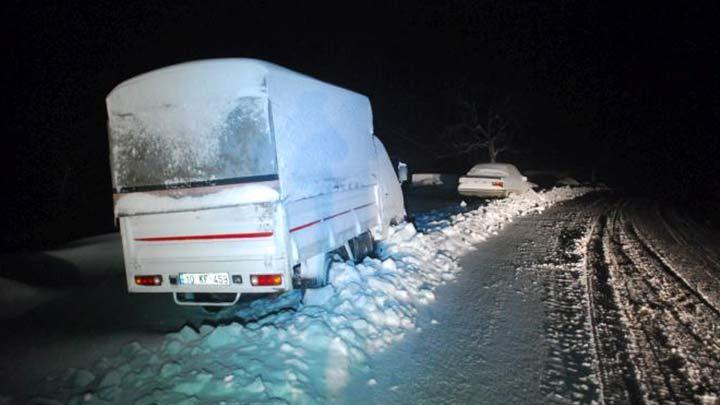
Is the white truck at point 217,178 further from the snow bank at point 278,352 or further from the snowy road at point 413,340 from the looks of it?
the snowy road at point 413,340

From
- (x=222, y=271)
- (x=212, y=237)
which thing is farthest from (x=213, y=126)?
(x=222, y=271)

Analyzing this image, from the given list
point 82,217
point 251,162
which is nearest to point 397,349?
point 251,162

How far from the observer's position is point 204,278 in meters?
4.97

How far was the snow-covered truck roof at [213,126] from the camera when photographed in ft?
15.1

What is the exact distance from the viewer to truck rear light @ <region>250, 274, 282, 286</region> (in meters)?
4.71

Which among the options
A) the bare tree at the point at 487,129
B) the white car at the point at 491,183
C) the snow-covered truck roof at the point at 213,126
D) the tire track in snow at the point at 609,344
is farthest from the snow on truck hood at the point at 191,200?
the bare tree at the point at 487,129

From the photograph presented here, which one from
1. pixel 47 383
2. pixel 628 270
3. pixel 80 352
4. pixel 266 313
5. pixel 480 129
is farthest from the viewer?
pixel 480 129

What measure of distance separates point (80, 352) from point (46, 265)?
214 inches

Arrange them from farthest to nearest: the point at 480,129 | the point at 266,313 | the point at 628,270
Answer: the point at 480,129, the point at 628,270, the point at 266,313

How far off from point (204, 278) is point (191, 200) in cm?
95

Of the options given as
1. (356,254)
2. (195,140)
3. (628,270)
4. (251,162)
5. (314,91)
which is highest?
(314,91)

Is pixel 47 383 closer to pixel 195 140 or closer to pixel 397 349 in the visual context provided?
pixel 195 140

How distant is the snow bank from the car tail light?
0.87 m

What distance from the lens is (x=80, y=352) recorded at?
187 inches
